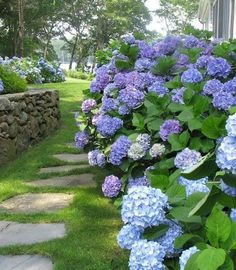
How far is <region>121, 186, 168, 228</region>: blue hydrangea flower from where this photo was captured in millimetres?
1649

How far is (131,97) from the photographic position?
373 cm

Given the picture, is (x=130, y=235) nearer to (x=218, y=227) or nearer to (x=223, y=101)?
(x=218, y=227)

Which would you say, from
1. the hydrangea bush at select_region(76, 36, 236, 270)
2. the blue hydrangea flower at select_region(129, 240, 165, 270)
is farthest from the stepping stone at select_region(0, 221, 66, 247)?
the blue hydrangea flower at select_region(129, 240, 165, 270)

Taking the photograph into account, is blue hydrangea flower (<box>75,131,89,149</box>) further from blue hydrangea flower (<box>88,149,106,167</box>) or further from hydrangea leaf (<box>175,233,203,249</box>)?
hydrangea leaf (<box>175,233,203,249</box>)

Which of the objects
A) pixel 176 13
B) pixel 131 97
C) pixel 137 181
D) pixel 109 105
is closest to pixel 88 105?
pixel 109 105

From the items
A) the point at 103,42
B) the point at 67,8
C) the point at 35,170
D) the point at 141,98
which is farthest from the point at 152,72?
the point at 103,42

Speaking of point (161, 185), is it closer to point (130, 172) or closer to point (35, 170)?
point (130, 172)

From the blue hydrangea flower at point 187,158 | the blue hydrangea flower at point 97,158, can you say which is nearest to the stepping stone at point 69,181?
the blue hydrangea flower at point 97,158

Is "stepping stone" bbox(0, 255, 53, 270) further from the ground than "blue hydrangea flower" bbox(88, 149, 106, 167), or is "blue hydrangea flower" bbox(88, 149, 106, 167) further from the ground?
"blue hydrangea flower" bbox(88, 149, 106, 167)

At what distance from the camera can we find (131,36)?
479 cm

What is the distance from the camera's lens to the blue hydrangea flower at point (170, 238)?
173 centimetres

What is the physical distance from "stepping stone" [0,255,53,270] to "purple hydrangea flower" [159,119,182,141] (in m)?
1.09

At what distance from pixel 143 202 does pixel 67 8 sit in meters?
40.6

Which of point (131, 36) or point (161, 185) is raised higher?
point (131, 36)
